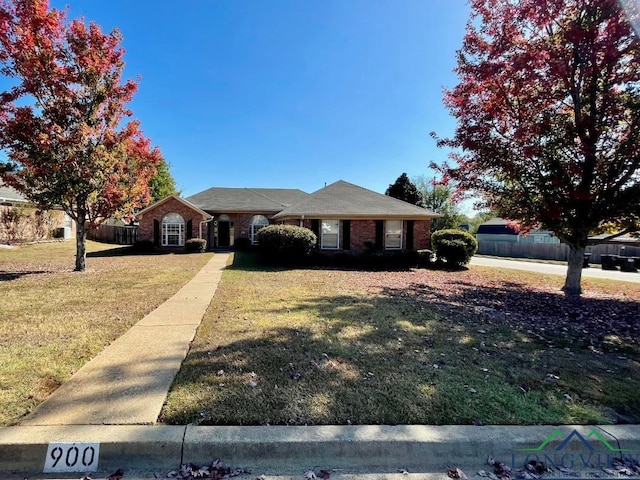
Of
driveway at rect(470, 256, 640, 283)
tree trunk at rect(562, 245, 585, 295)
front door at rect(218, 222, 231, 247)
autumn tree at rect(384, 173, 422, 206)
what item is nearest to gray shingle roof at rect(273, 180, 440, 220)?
driveway at rect(470, 256, 640, 283)

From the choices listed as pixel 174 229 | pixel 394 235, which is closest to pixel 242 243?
pixel 174 229

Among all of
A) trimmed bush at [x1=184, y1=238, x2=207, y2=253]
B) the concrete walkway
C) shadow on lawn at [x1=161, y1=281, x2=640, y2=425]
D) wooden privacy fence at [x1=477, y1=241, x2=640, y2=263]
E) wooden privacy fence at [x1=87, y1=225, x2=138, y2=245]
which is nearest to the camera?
the concrete walkway

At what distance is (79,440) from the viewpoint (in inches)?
103

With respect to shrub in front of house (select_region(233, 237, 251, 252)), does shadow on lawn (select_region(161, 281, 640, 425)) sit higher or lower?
lower

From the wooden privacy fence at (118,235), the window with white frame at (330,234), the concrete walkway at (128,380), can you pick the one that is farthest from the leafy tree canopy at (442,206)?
the concrete walkway at (128,380)

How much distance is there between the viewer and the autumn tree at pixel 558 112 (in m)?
8.60

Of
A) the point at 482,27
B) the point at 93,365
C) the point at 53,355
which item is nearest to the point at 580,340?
the point at 93,365

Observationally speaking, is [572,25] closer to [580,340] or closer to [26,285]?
[580,340]

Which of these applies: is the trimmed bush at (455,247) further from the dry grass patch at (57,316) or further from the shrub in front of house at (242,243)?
the shrub in front of house at (242,243)

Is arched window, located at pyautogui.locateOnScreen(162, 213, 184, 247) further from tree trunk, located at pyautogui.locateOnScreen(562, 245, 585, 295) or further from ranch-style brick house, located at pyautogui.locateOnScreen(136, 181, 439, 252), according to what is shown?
tree trunk, located at pyautogui.locateOnScreen(562, 245, 585, 295)

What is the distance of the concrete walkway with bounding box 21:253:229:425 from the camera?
9.67 ft

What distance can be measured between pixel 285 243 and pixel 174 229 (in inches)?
441

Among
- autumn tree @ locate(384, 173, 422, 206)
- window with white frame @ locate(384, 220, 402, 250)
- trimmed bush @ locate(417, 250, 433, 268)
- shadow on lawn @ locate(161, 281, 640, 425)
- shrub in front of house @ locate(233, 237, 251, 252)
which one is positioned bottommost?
shadow on lawn @ locate(161, 281, 640, 425)
